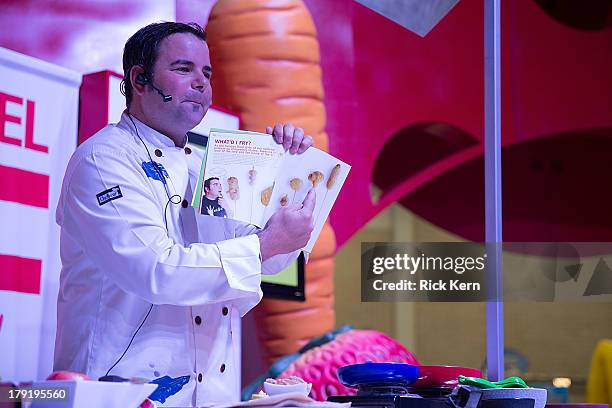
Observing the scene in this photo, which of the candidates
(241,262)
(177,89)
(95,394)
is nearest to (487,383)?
(241,262)

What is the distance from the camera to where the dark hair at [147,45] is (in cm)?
232

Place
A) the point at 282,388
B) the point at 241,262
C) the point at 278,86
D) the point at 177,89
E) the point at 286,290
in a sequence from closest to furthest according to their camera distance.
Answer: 1. the point at 282,388
2. the point at 241,262
3. the point at 177,89
4. the point at 286,290
5. the point at 278,86

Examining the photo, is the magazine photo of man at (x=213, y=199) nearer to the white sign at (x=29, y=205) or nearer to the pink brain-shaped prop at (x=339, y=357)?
the white sign at (x=29, y=205)

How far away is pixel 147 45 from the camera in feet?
7.65

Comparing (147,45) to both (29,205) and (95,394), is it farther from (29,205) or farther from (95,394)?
(95,394)

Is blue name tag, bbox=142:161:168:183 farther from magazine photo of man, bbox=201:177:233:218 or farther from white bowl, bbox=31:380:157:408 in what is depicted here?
white bowl, bbox=31:380:157:408

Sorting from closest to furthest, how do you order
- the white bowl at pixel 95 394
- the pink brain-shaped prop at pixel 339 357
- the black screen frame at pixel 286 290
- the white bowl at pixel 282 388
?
the white bowl at pixel 95 394
the white bowl at pixel 282 388
the pink brain-shaped prop at pixel 339 357
the black screen frame at pixel 286 290

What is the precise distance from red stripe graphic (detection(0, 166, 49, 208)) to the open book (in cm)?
102

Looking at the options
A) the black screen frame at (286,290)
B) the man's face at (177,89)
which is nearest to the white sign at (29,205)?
the man's face at (177,89)

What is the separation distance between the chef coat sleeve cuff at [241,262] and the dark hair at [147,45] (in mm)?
559

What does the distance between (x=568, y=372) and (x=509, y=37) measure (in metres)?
5.21

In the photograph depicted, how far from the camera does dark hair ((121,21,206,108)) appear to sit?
2.32 meters

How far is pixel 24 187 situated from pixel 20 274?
274mm

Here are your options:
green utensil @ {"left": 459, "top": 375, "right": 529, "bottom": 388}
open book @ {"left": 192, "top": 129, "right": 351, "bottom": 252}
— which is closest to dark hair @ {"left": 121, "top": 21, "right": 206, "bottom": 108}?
open book @ {"left": 192, "top": 129, "right": 351, "bottom": 252}
